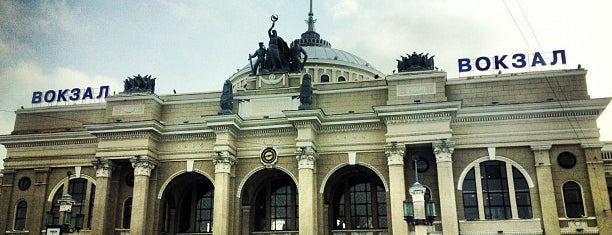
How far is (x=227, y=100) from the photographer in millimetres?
36469

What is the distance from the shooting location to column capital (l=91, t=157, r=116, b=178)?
120 ft

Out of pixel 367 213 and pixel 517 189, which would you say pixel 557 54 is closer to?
pixel 517 189

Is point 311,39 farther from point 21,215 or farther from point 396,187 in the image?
point 21,215

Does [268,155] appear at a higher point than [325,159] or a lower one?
higher

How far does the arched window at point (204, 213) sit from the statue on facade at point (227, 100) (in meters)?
7.18

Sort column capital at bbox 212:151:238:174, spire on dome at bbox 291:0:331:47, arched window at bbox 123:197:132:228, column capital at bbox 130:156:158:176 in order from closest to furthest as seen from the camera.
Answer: column capital at bbox 212:151:238:174 < column capital at bbox 130:156:158:176 < arched window at bbox 123:197:132:228 < spire on dome at bbox 291:0:331:47

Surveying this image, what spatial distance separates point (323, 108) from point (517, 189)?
12.9 metres

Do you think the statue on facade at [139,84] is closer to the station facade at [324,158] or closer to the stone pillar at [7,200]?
the station facade at [324,158]

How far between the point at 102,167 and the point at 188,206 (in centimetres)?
676

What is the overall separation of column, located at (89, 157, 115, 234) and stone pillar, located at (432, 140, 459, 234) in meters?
20.8

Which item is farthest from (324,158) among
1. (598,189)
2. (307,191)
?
(598,189)

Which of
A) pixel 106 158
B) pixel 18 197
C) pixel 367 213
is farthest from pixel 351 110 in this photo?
pixel 18 197

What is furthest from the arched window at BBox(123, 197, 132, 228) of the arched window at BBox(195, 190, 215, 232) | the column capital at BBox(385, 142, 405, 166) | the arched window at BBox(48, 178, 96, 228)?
the column capital at BBox(385, 142, 405, 166)

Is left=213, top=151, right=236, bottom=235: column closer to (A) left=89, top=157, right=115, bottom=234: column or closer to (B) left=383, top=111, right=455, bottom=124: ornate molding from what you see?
(A) left=89, top=157, right=115, bottom=234: column
